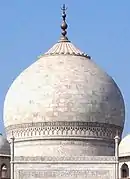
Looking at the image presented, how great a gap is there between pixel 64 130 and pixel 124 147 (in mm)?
2302

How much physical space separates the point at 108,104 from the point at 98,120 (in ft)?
2.35

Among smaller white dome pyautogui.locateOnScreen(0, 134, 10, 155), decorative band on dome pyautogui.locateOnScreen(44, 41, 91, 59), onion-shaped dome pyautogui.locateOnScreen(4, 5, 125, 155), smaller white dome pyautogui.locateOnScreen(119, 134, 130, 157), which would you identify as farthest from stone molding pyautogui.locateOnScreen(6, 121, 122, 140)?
decorative band on dome pyautogui.locateOnScreen(44, 41, 91, 59)

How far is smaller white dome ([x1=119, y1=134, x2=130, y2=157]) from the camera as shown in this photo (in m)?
39.7

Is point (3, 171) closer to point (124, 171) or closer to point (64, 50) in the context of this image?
point (124, 171)

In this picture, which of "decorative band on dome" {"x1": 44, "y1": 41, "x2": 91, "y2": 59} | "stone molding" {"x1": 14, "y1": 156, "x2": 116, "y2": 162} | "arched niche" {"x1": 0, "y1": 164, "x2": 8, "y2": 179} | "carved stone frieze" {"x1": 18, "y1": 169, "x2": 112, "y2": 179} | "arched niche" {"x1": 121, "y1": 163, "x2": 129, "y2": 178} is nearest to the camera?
"carved stone frieze" {"x1": 18, "y1": 169, "x2": 112, "y2": 179}

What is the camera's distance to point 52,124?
135 ft

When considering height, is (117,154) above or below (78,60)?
below

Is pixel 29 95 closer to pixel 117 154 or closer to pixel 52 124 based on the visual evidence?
pixel 52 124

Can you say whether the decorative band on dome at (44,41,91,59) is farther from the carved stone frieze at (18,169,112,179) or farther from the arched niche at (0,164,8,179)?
the carved stone frieze at (18,169,112,179)

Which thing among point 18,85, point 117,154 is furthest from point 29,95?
point 117,154

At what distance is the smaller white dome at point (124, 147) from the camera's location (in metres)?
39.7

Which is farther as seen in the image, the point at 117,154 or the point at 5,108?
the point at 5,108

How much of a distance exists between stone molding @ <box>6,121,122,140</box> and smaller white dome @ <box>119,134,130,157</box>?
152cm

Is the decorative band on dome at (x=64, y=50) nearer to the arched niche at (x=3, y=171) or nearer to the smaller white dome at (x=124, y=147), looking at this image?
the smaller white dome at (x=124, y=147)
